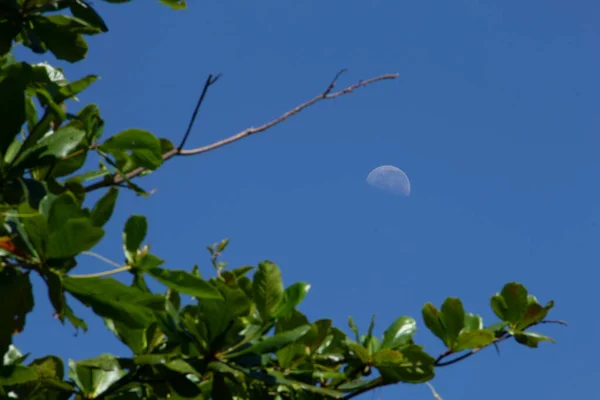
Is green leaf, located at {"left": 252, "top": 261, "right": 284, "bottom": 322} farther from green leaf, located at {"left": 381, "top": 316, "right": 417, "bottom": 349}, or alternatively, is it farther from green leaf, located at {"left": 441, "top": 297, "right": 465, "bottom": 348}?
green leaf, located at {"left": 441, "top": 297, "right": 465, "bottom": 348}

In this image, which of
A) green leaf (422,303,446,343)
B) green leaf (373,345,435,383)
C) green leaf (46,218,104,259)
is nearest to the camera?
green leaf (46,218,104,259)

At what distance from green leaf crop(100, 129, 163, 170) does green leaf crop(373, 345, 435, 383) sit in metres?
1.00

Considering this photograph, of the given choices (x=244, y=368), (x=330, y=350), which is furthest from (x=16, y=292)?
(x=330, y=350)

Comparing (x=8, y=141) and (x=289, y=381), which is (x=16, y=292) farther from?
(x=289, y=381)

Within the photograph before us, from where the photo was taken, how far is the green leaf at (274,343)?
2229 mm

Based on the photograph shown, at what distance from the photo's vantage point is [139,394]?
2.59m

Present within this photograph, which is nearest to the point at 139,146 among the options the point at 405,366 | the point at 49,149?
the point at 49,149

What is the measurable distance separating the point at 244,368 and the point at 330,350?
480mm

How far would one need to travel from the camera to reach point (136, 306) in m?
2.12

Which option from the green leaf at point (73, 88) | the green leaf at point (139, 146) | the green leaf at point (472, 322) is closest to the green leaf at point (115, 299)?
the green leaf at point (139, 146)

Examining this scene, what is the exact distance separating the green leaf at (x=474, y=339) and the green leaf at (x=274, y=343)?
0.65 meters

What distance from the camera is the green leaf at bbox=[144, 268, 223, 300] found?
2.12m

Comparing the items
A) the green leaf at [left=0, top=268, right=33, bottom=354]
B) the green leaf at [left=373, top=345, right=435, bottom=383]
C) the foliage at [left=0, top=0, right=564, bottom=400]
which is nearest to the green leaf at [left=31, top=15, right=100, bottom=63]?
the foliage at [left=0, top=0, right=564, bottom=400]

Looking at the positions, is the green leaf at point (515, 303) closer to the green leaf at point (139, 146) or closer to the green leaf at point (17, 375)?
the green leaf at point (139, 146)
